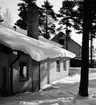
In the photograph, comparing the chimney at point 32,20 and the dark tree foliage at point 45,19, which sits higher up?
the dark tree foliage at point 45,19

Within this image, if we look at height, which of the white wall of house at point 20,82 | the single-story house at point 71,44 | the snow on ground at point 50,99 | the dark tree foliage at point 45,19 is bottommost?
the snow on ground at point 50,99

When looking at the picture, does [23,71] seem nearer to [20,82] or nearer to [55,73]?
[20,82]

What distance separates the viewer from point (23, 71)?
9.25 metres

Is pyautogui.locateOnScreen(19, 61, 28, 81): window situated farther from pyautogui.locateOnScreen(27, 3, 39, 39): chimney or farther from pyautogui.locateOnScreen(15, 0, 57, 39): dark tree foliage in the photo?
pyautogui.locateOnScreen(15, 0, 57, 39): dark tree foliage

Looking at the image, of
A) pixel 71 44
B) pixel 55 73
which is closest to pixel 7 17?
pixel 71 44

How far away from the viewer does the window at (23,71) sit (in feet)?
29.3

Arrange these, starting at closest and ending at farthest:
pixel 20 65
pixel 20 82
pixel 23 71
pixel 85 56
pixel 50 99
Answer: pixel 50 99 → pixel 85 56 → pixel 20 82 → pixel 20 65 → pixel 23 71

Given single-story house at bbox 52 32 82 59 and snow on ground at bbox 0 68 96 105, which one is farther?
single-story house at bbox 52 32 82 59

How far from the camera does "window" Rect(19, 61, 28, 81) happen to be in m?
8.93

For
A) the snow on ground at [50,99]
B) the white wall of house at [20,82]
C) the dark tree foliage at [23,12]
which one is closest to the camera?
the snow on ground at [50,99]

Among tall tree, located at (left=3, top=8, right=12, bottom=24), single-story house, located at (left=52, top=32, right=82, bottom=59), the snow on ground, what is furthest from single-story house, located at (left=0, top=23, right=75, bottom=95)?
tall tree, located at (left=3, top=8, right=12, bottom=24)

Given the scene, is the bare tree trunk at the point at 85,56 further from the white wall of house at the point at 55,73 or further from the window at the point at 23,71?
the white wall of house at the point at 55,73

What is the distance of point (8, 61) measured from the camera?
7.74 m

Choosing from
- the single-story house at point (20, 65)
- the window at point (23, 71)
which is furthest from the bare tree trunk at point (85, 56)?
the window at point (23, 71)
